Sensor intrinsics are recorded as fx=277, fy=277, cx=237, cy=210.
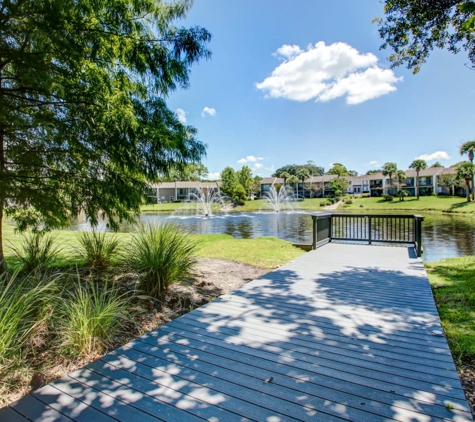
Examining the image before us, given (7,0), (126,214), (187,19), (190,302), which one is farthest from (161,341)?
(187,19)

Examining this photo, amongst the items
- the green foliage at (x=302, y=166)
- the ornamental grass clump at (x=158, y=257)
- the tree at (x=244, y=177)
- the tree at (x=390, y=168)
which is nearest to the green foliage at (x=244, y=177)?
the tree at (x=244, y=177)

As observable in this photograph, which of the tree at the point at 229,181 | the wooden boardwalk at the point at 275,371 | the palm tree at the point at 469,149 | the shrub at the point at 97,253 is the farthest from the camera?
the tree at the point at 229,181

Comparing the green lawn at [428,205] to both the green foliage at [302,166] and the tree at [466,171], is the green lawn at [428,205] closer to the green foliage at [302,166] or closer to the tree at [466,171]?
the tree at [466,171]

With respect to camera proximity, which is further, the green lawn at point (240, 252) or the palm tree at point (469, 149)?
the palm tree at point (469, 149)

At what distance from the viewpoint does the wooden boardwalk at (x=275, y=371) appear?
5.48 feet

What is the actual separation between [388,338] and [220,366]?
1613 mm

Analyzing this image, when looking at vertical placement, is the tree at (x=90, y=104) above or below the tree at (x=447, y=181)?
below

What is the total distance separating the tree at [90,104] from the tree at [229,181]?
41.3 meters

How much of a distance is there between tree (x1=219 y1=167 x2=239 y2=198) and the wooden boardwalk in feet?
138

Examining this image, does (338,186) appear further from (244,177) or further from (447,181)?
(244,177)

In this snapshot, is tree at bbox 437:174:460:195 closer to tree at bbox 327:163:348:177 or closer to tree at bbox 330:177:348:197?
tree at bbox 330:177:348:197

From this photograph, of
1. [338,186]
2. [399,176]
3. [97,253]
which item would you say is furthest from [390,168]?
[97,253]

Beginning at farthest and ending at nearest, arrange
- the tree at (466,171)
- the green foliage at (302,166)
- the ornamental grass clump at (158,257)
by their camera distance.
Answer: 1. the green foliage at (302,166)
2. the tree at (466,171)
3. the ornamental grass clump at (158,257)

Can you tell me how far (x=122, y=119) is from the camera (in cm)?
314
